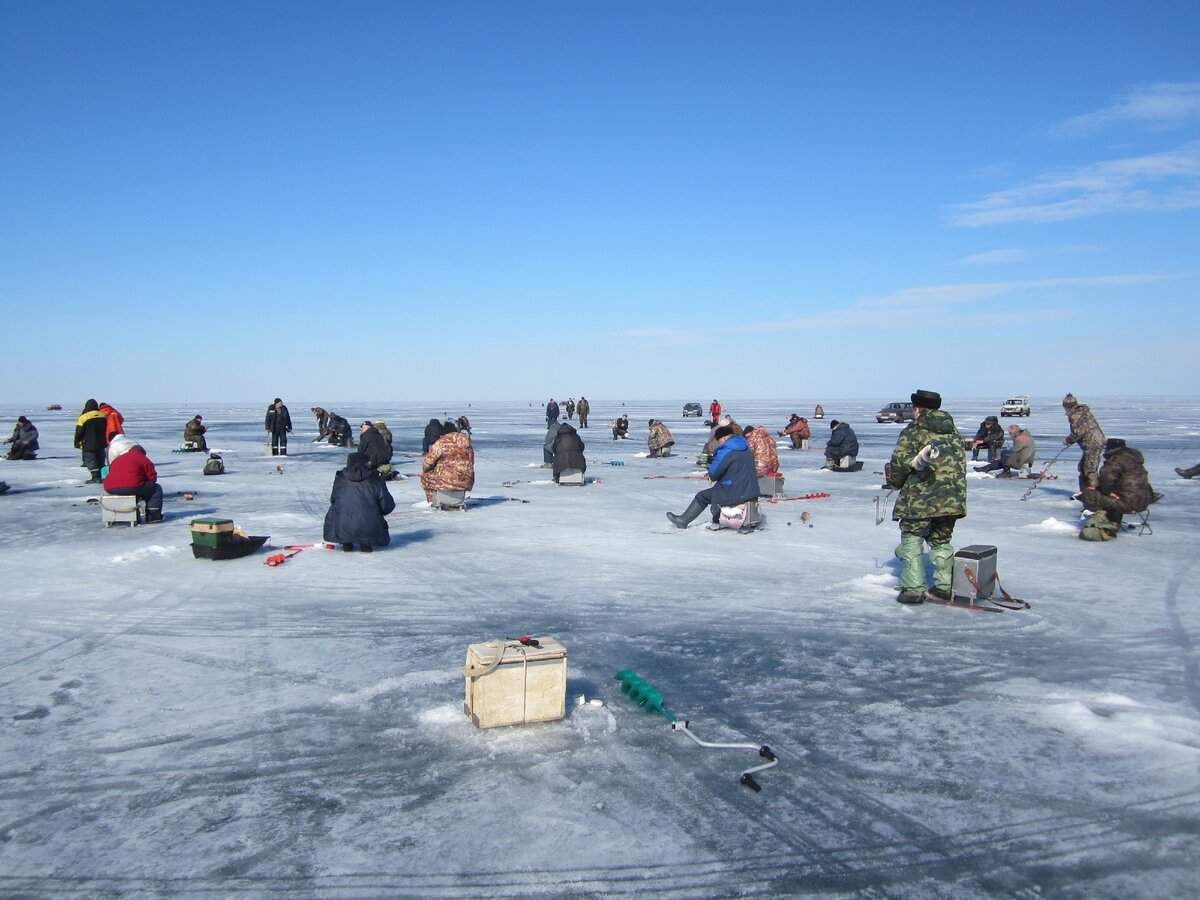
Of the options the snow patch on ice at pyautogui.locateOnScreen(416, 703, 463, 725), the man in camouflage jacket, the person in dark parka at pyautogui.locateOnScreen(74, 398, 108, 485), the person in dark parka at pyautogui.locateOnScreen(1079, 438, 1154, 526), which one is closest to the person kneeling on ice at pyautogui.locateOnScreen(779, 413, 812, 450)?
the man in camouflage jacket

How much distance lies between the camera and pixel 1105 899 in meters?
3.42

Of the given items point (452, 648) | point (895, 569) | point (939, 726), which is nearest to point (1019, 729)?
point (939, 726)

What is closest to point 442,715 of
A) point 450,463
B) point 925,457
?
point 925,457

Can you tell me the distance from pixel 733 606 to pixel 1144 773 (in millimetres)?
4100

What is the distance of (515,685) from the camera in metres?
5.02

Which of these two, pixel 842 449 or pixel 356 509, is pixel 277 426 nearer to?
pixel 842 449

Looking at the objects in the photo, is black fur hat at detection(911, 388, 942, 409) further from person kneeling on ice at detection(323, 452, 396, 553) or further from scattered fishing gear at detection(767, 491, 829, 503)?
scattered fishing gear at detection(767, 491, 829, 503)

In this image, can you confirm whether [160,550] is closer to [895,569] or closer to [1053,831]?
[895,569]

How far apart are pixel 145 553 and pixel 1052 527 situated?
13.1 meters

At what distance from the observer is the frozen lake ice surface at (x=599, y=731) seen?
3.68 m

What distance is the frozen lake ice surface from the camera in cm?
368

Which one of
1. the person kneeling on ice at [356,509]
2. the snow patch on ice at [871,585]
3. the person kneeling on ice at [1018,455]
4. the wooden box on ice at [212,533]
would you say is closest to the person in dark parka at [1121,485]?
the snow patch on ice at [871,585]

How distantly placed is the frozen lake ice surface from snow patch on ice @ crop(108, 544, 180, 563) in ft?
0.15

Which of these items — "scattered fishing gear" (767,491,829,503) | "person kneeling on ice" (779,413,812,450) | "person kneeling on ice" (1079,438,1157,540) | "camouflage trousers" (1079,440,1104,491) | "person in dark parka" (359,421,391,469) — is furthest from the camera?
"person kneeling on ice" (779,413,812,450)
